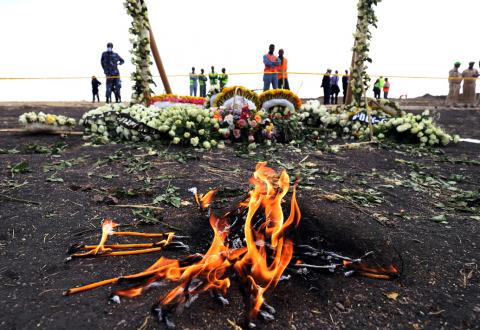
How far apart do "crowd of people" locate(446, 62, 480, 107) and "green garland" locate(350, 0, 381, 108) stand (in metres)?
10.3

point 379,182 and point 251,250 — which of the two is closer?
point 251,250

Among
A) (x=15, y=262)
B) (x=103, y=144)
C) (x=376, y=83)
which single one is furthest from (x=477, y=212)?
(x=376, y=83)

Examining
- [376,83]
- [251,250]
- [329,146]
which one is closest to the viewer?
[251,250]

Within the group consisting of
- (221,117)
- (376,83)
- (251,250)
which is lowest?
(251,250)

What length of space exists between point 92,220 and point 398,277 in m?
2.67

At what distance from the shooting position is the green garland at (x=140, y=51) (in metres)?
8.77

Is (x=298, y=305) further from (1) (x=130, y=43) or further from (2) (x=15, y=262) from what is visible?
(1) (x=130, y=43)

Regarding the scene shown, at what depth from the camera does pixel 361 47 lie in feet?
→ 29.7

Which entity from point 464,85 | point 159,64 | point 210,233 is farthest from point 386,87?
point 210,233

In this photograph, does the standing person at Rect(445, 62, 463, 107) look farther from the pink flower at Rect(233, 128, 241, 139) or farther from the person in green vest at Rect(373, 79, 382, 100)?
the pink flower at Rect(233, 128, 241, 139)

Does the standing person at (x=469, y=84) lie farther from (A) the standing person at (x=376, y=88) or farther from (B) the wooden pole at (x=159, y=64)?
(B) the wooden pole at (x=159, y=64)

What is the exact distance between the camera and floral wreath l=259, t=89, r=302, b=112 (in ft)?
28.1

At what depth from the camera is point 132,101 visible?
30.6ft

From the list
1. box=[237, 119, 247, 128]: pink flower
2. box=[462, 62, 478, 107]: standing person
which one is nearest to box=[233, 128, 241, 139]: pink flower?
box=[237, 119, 247, 128]: pink flower
